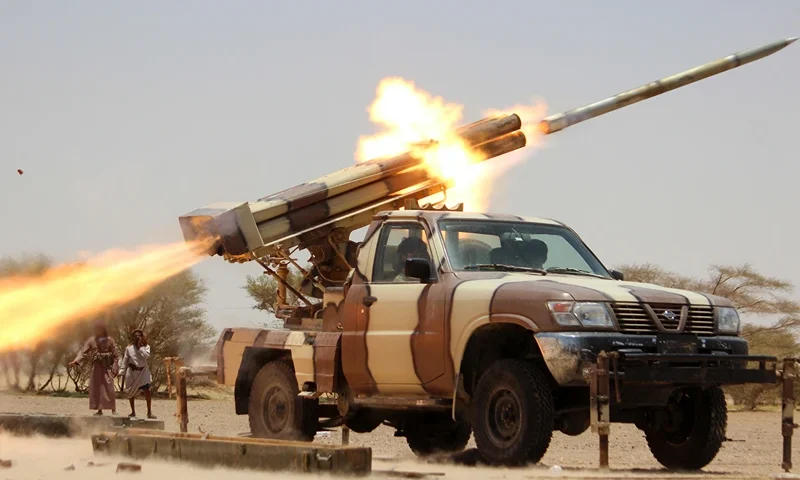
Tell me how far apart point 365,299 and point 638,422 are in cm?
274

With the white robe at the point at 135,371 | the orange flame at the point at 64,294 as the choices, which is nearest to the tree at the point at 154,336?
the white robe at the point at 135,371

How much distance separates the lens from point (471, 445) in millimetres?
18969

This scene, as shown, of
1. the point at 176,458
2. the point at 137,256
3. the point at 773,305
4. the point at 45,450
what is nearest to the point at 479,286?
the point at 176,458

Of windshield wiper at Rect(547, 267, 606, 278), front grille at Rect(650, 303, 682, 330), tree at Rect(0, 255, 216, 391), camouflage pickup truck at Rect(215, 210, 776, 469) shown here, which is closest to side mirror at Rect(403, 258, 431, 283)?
camouflage pickup truck at Rect(215, 210, 776, 469)

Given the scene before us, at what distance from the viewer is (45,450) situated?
1427 centimetres

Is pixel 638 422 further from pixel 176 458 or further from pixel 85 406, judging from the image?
pixel 85 406

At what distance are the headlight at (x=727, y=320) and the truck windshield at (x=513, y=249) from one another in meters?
1.41

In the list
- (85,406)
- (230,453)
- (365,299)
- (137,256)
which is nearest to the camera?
(230,453)

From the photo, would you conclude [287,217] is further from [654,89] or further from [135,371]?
[135,371]

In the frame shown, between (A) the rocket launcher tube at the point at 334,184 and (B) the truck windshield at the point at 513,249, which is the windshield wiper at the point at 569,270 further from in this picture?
(A) the rocket launcher tube at the point at 334,184

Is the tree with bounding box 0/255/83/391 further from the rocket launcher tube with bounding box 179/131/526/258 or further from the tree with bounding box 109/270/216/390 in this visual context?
the rocket launcher tube with bounding box 179/131/526/258

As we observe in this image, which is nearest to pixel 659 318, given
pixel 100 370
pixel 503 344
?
pixel 503 344

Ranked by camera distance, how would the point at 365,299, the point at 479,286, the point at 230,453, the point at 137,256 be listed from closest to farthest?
the point at 230,453
the point at 479,286
the point at 365,299
the point at 137,256

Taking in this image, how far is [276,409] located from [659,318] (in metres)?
4.97
